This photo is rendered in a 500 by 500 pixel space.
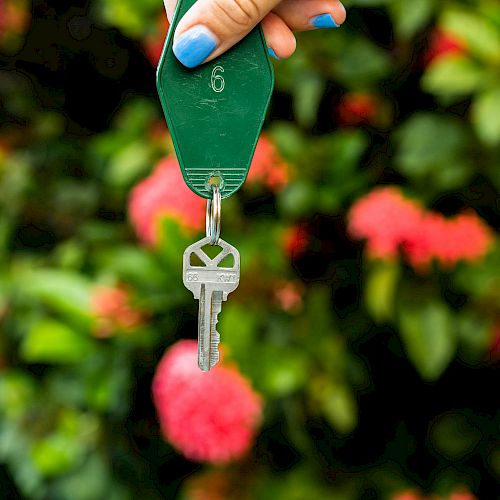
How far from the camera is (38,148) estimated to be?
163cm

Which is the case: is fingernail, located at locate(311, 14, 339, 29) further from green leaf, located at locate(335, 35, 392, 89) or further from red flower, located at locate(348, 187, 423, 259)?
green leaf, located at locate(335, 35, 392, 89)

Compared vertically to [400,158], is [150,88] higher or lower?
lower

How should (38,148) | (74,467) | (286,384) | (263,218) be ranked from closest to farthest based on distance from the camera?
(286,384)
(263,218)
(74,467)
(38,148)

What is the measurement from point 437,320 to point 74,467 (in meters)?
0.60

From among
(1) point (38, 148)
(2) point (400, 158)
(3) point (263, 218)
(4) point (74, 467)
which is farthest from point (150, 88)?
(4) point (74, 467)

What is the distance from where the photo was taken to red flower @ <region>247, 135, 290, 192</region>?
3.86ft

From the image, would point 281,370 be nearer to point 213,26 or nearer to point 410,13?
point 410,13

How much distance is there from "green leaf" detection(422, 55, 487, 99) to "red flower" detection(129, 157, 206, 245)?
0.34 meters

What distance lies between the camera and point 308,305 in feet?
3.84

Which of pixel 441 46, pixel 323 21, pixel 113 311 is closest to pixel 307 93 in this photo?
pixel 441 46

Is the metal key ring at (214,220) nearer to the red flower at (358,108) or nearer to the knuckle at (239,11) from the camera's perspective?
the knuckle at (239,11)

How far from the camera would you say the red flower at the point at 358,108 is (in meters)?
1.25

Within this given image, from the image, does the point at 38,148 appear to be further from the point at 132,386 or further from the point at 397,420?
the point at 397,420

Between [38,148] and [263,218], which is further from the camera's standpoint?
[38,148]
